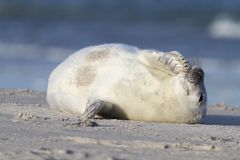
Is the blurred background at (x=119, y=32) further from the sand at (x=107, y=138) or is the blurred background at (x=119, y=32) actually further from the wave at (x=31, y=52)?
the sand at (x=107, y=138)

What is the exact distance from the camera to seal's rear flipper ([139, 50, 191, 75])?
6.06 m

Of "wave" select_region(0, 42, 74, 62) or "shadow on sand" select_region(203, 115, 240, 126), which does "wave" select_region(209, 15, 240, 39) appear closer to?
"wave" select_region(0, 42, 74, 62)

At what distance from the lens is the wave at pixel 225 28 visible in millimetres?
22825

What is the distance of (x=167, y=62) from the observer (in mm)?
6156

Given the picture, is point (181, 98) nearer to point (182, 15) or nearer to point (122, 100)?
point (122, 100)

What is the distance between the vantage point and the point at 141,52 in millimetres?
6469

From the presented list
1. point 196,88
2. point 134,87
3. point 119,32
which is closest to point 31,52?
point 119,32

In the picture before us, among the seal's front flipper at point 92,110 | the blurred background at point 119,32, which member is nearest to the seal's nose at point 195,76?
the seal's front flipper at point 92,110

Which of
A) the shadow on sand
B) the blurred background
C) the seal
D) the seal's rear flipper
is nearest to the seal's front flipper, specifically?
the seal

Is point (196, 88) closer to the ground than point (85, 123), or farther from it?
farther from it

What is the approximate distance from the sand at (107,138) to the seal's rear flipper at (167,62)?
39cm

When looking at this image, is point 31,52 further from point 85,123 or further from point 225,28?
point 85,123

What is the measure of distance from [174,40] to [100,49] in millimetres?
13403

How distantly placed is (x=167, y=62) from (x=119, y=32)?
609 inches
